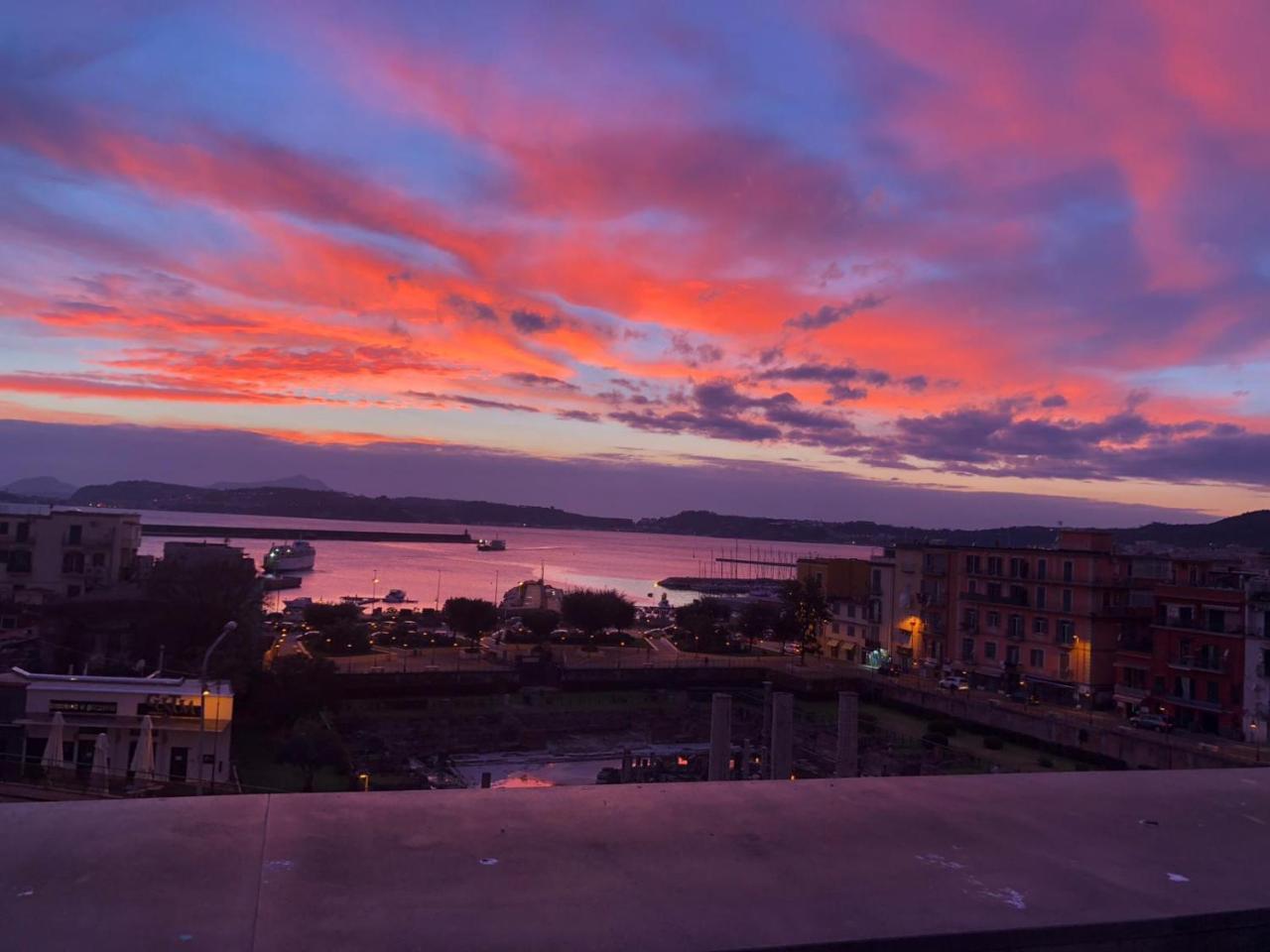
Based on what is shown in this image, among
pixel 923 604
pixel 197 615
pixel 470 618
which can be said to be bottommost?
pixel 470 618

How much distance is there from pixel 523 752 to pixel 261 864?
60.4 ft

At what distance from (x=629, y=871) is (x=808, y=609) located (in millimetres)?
30760

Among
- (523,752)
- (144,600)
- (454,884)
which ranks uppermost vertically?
(454,884)

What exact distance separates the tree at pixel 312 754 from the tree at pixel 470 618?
15535mm

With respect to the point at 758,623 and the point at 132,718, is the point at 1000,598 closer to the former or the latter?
the point at 758,623

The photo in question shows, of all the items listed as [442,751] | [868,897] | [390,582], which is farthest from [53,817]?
[390,582]

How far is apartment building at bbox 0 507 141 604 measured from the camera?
26.4m

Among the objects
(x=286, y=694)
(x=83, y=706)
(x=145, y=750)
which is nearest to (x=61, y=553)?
(x=286, y=694)

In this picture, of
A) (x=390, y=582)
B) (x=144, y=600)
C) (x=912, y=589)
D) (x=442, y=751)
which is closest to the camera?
(x=442, y=751)

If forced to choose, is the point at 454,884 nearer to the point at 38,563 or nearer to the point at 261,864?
the point at 261,864

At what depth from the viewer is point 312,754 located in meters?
15.0

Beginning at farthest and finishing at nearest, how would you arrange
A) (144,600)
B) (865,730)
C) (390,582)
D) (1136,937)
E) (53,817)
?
(390,582)
(144,600)
(865,730)
(53,817)
(1136,937)

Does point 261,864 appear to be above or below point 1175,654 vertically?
above

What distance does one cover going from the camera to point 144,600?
74.6 ft
